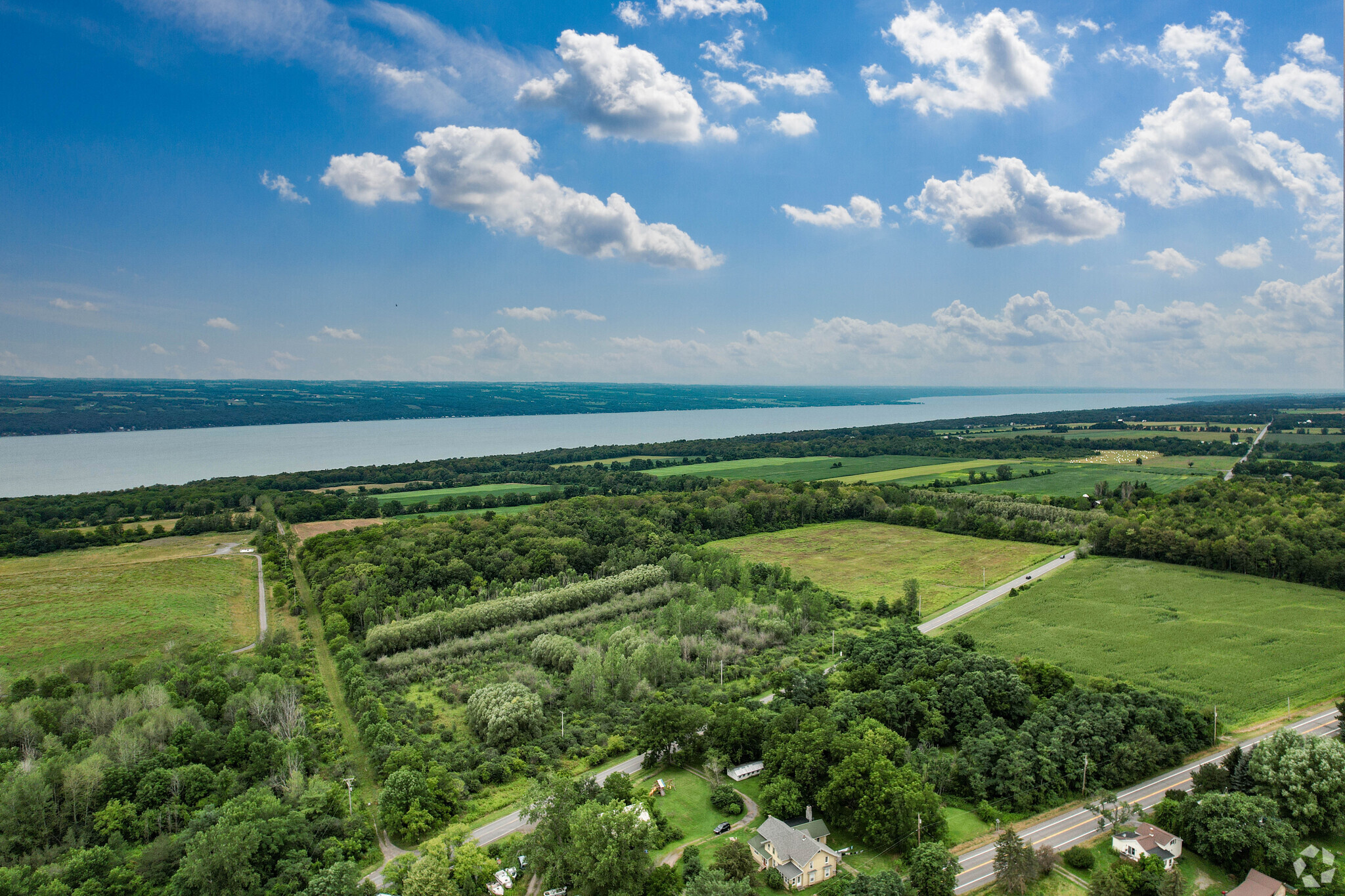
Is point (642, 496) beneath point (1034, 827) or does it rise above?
above

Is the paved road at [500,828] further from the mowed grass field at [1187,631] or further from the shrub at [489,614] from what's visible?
the mowed grass field at [1187,631]

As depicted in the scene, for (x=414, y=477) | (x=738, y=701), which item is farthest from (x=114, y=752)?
(x=414, y=477)

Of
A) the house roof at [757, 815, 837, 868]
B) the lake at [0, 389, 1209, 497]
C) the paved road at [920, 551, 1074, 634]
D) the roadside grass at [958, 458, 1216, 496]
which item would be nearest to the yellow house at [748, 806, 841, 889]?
the house roof at [757, 815, 837, 868]

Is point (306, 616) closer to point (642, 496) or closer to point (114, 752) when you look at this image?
point (114, 752)

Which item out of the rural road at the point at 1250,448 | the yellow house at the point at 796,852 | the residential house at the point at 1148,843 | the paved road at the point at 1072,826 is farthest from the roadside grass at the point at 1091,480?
the yellow house at the point at 796,852

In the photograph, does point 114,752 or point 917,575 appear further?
point 917,575

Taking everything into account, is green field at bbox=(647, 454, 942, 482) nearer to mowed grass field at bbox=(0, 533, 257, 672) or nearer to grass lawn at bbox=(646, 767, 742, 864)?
mowed grass field at bbox=(0, 533, 257, 672)
